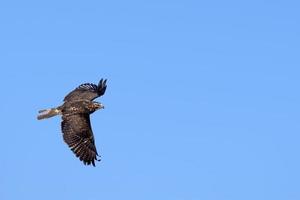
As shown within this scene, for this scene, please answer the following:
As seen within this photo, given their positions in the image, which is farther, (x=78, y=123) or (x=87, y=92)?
(x=87, y=92)

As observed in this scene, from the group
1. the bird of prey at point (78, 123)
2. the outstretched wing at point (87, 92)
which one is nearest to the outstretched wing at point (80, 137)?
the bird of prey at point (78, 123)

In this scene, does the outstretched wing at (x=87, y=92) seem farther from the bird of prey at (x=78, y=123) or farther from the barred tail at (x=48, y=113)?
the barred tail at (x=48, y=113)

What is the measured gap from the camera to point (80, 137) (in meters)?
45.9

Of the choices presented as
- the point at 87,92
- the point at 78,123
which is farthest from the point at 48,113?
the point at 87,92

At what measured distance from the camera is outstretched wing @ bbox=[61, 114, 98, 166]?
150 feet

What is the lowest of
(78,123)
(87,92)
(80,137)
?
(80,137)

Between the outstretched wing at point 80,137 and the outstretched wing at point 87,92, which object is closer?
the outstretched wing at point 80,137

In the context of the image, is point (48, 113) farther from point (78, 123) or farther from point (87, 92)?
point (87, 92)

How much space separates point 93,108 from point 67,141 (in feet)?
7.39

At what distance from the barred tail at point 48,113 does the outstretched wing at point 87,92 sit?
1726 millimetres

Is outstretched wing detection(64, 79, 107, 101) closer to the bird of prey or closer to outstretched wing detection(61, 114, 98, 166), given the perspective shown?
the bird of prey

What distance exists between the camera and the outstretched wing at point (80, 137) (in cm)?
4566

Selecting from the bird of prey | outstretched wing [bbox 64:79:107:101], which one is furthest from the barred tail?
outstretched wing [bbox 64:79:107:101]

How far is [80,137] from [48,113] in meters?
1.97
